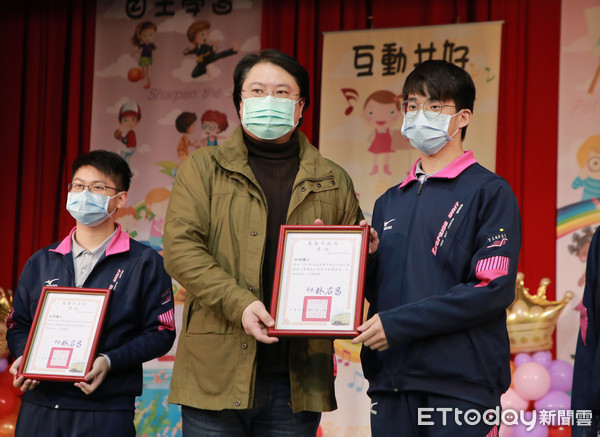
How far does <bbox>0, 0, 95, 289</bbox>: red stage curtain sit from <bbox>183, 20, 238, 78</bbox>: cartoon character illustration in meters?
0.84

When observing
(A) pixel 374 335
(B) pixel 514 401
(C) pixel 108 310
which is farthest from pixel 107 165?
(B) pixel 514 401

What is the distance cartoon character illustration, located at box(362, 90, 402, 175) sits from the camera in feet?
17.7

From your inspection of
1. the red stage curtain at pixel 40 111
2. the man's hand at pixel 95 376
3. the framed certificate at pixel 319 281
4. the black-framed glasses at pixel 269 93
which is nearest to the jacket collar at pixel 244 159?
the black-framed glasses at pixel 269 93

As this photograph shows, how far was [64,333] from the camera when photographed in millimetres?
2691

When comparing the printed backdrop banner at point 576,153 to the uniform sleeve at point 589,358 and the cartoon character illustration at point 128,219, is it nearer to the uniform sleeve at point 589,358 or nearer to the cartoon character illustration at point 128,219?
the uniform sleeve at point 589,358


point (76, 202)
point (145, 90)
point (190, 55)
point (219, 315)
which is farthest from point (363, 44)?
point (219, 315)

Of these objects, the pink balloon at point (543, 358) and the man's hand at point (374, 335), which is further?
the pink balloon at point (543, 358)

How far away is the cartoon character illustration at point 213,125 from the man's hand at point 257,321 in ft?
12.2

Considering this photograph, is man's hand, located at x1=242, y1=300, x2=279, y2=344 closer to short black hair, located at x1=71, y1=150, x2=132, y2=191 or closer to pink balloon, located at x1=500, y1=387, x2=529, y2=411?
short black hair, located at x1=71, y1=150, x2=132, y2=191

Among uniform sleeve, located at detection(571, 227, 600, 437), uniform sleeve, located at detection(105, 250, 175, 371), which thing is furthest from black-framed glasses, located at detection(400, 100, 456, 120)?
uniform sleeve, located at detection(105, 250, 175, 371)

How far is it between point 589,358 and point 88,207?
6.01ft

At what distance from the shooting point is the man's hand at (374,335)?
2.11 m

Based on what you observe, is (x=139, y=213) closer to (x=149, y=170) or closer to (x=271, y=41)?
(x=149, y=170)

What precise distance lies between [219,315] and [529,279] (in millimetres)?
3307
